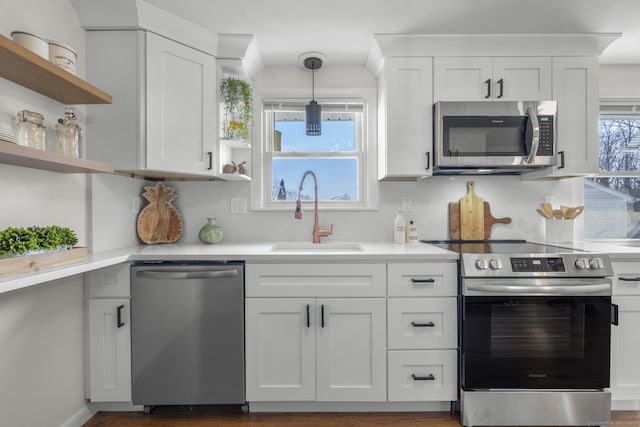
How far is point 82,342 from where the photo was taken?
189cm

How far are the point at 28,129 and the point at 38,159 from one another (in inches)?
9.6

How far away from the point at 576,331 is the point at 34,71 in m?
2.82

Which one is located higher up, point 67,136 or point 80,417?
point 67,136

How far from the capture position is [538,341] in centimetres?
183

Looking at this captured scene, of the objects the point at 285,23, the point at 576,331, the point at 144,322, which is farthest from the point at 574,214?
the point at 144,322

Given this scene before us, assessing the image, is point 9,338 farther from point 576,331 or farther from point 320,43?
point 576,331

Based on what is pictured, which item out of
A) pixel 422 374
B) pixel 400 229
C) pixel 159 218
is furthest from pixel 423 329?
pixel 159 218

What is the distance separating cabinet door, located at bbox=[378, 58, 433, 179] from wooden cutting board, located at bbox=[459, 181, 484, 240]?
0.52 metres

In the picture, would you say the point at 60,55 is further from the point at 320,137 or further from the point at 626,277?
the point at 626,277

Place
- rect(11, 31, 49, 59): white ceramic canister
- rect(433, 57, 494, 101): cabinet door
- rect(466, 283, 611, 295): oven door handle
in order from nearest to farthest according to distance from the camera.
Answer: rect(11, 31, 49, 59): white ceramic canister < rect(466, 283, 611, 295): oven door handle < rect(433, 57, 494, 101): cabinet door

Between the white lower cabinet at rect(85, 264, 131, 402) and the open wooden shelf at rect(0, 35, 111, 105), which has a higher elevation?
the open wooden shelf at rect(0, 35, 111, 105)

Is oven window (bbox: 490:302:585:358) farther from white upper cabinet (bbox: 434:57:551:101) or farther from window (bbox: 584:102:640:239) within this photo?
white upper cabinet (bbox: 434:57:551:101)

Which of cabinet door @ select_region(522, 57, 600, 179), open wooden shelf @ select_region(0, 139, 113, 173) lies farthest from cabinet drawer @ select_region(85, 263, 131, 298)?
cabinet door @ select_region(522, 57, 600, 179)

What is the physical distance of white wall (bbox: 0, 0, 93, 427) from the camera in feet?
4.81
